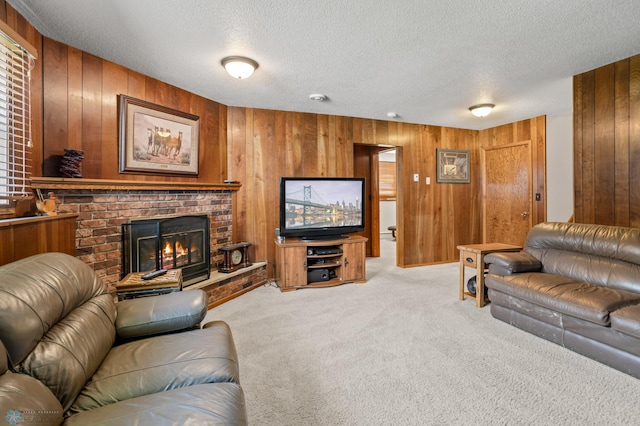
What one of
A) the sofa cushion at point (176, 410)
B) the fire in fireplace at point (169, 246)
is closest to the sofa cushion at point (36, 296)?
the sofa cushion at point (176, 410)

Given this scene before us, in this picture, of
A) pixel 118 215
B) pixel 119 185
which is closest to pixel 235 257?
pixel 118 215

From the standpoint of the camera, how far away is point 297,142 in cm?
419

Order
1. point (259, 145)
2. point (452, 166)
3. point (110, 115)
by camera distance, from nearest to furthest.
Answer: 1. point (110, 115)
2. point (259, 145)
3. point (452, 166)

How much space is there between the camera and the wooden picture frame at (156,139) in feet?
8.86

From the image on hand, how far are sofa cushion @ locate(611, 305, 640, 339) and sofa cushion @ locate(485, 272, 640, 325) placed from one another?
44 mm

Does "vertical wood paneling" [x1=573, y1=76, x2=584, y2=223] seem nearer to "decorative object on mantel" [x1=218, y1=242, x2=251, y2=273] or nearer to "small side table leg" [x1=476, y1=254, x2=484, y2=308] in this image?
"small side table leg" [x1=476, y1=254, x2=484, y2=308]

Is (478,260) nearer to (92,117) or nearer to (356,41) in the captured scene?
(356,41)

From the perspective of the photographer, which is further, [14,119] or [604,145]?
[604,145]

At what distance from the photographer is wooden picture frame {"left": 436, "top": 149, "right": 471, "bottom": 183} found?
5.07 m

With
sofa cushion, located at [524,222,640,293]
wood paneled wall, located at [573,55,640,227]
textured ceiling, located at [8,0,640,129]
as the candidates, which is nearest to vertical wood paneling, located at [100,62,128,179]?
textured ceiling, located at [8,0,640,129]

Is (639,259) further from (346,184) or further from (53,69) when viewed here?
(53,69)

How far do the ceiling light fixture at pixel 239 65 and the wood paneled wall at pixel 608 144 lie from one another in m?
3.27

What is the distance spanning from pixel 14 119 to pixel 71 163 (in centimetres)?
42

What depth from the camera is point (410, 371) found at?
1954mm
